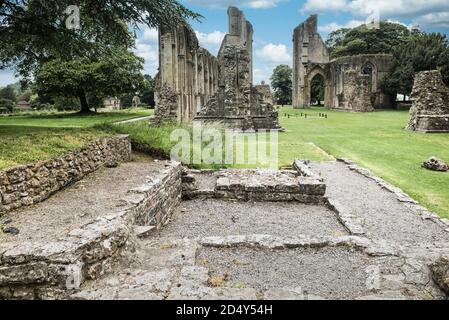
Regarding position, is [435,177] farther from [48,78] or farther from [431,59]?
[431,59]

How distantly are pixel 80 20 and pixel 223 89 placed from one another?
921cm

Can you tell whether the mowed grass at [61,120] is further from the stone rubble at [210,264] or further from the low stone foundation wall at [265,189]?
the stone rubble at [210,264]

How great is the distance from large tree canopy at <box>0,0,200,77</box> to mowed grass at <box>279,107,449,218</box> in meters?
7.14

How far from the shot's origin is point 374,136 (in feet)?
61.1

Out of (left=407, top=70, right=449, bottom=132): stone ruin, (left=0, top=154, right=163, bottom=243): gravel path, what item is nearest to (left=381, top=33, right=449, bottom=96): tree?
(left=407, top=70, right=449, bottom=132): stone ruin

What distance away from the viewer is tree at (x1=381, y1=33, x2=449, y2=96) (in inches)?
1412

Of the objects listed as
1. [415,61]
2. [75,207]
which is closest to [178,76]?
[75,207]

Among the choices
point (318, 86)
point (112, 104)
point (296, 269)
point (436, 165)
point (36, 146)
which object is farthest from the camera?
point (318, 86)

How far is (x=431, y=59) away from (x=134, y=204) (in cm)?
3816

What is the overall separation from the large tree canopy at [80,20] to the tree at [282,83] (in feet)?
201

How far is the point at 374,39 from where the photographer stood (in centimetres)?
5653

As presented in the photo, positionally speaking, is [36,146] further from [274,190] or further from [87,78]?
[87,78]

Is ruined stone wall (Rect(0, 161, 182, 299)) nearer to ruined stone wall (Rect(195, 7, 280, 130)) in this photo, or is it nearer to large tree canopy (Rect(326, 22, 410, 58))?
ruined stone wall (Rect(195, 7, 280, 130))

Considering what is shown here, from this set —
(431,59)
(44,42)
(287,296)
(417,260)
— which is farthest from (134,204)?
(431,59)
